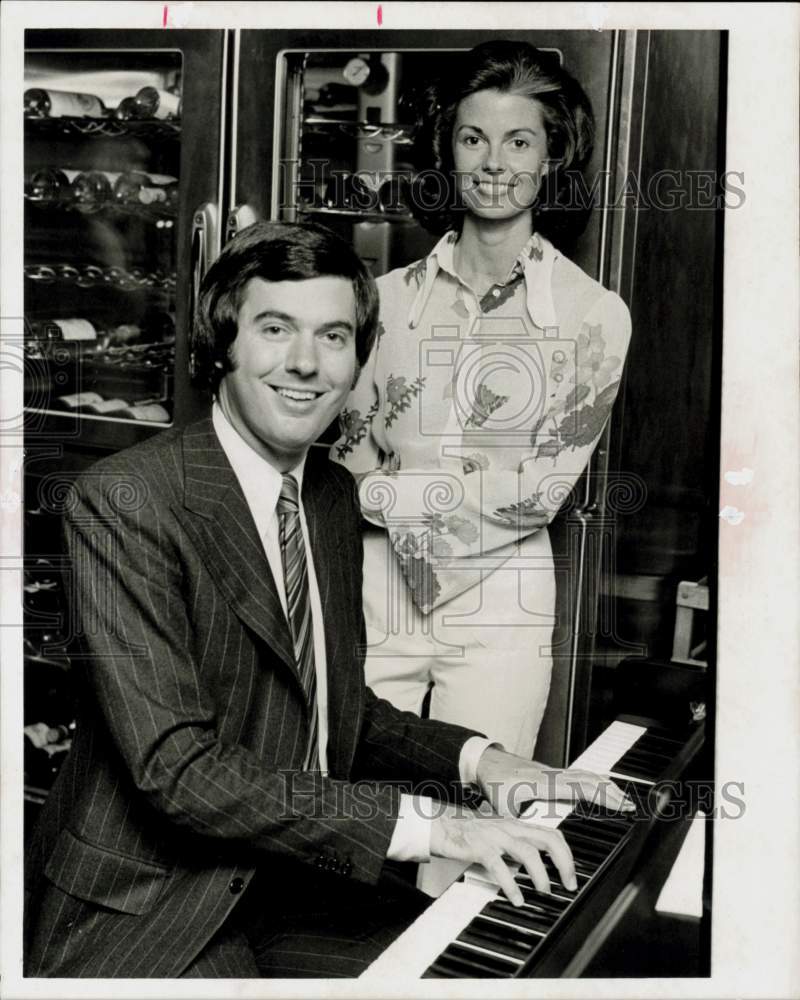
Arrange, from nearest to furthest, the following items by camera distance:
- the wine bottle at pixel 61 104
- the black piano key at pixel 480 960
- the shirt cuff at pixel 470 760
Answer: the black piano key at pixel 480 960 → the shirt cuff at pixel 470 760 → the wine bottle at pixel 61 104

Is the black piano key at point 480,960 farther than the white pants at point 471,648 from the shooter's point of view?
No

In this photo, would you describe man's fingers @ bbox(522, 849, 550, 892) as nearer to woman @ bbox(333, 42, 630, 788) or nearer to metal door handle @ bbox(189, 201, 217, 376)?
woman @ bbox(333, 42, 630, 788)

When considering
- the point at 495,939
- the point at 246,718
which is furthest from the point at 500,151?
the point at 495,939

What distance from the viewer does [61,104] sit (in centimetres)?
211

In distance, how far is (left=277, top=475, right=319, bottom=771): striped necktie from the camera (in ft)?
6.11

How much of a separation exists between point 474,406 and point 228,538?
48cm

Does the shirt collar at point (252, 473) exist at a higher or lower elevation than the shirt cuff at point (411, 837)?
higher

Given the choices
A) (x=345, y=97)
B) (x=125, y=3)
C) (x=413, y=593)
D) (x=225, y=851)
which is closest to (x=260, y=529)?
(x=413, y=593)

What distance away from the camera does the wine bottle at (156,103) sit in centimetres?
215

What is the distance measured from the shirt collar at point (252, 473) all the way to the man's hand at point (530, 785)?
21.0 inches

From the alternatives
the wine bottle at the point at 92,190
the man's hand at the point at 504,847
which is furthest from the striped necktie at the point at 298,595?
the wine bottle at the point at 92,190

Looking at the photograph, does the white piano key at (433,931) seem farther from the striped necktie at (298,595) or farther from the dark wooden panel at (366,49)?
the dark wooden panel at (366,49)

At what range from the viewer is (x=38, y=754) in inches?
101

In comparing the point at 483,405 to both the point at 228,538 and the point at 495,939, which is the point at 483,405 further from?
the point at 495,939
